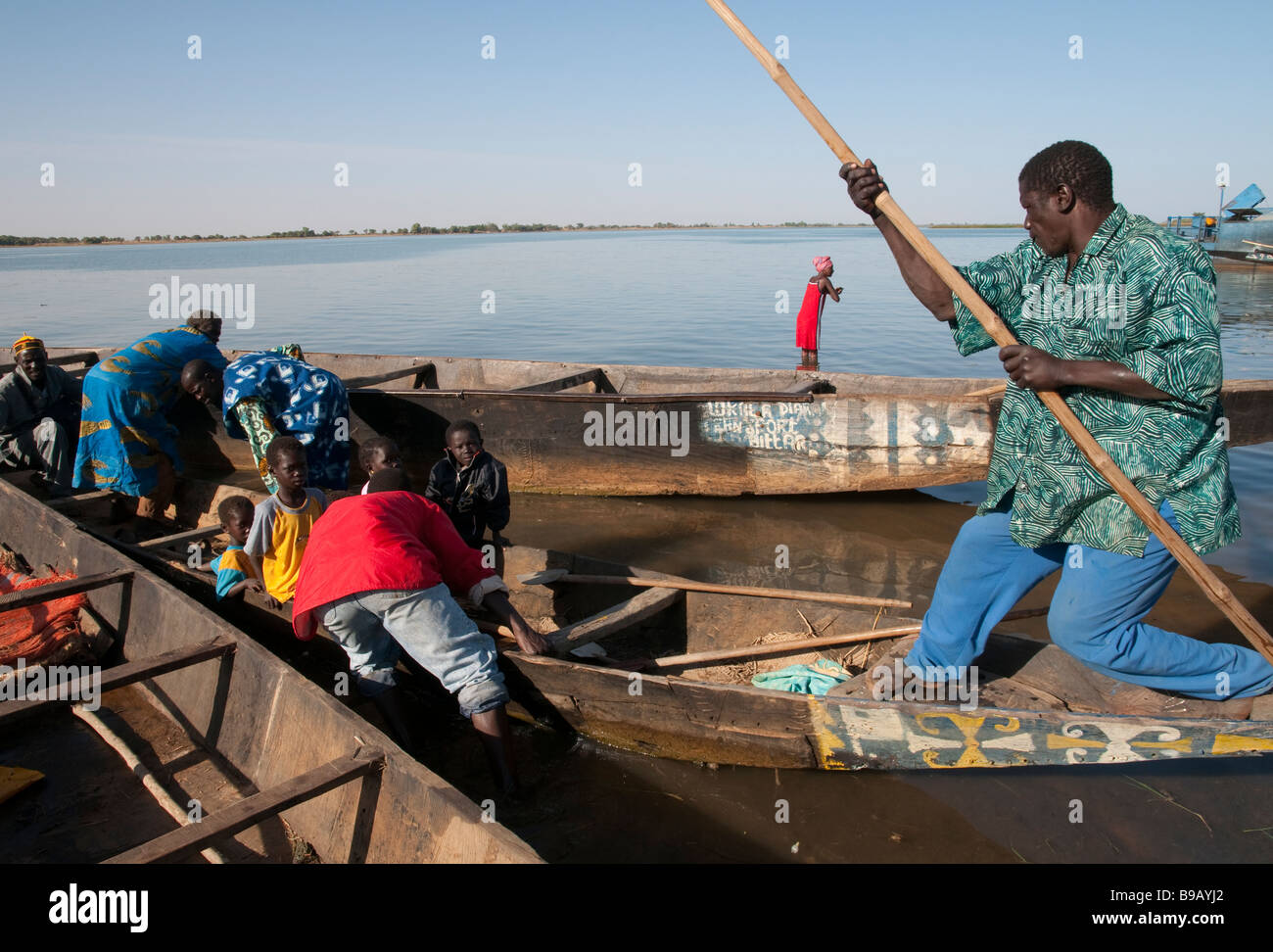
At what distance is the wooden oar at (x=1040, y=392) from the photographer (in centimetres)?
229

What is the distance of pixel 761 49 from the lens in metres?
2.62

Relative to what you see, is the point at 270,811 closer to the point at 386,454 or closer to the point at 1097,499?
the point at 386,454

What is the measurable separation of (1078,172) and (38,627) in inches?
196

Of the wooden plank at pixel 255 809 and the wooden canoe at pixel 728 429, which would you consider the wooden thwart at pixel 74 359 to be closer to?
the wooden canoe at pixel 728 429

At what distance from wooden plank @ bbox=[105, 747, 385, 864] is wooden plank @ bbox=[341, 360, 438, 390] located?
5.39m

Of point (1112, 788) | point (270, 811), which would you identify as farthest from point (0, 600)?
point (1112, 788)

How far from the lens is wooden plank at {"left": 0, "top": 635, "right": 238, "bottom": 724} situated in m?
3.13

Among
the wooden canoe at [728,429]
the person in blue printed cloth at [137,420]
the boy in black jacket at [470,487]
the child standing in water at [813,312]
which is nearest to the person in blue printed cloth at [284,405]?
the person in blue printed cloth at [137,420]

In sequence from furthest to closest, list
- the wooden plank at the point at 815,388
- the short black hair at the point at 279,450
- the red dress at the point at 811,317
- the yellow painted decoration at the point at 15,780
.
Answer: the red dress at the point at 811,317, the wooden plank at the point at 815,388, the short black hair at the point at 279,450, the yellow painted decoration at the point at 15,780

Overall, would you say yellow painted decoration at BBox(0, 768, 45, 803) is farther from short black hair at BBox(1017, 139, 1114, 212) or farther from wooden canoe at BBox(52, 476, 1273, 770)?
short black hair at BBox(1017, 139, 1114, 212)

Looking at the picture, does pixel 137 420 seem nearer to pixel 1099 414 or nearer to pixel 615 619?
pixel 615 619

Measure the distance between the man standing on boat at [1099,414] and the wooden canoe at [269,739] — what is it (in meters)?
1.83

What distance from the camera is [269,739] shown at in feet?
9.95

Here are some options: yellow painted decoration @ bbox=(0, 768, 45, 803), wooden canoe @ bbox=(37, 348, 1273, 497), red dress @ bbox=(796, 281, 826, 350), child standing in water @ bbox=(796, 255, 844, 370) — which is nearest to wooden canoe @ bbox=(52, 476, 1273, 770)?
yellow painted decoration @ bbox=(0, 768, 45, 803)
